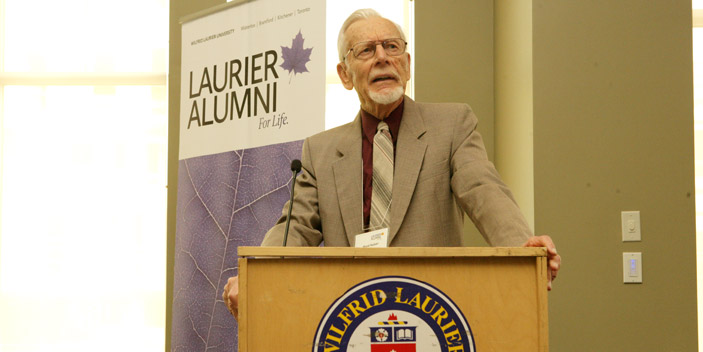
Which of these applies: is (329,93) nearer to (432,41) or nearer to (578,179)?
(432,41)

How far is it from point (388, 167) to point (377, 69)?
299 mm

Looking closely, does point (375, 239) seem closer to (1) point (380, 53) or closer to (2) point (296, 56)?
(1) point (380, 53)

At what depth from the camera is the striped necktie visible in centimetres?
197

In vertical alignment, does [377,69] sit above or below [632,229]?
above

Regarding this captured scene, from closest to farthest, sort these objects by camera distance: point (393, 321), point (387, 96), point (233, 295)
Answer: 1. point (393, 321)
2. point (233, 295)
3. point (387, 96)

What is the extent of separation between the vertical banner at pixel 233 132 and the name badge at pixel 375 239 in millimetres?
1322

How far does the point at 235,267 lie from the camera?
3.16 m

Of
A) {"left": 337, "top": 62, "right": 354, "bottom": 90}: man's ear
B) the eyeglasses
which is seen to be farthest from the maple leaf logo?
the eyeglasses

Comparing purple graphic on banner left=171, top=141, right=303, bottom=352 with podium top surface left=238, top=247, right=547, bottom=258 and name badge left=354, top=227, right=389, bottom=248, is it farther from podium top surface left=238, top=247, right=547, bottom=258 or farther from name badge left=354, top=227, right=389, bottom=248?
podium top surface left=238, top=247, right=547, bottom=258

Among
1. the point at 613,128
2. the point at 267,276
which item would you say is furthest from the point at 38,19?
the point at 267,276

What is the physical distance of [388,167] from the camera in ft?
6.62

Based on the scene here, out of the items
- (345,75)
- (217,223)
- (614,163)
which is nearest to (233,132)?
(217,223)

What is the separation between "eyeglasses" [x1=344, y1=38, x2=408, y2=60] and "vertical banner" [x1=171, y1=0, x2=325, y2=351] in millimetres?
831

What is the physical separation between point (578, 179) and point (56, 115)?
122 inches
